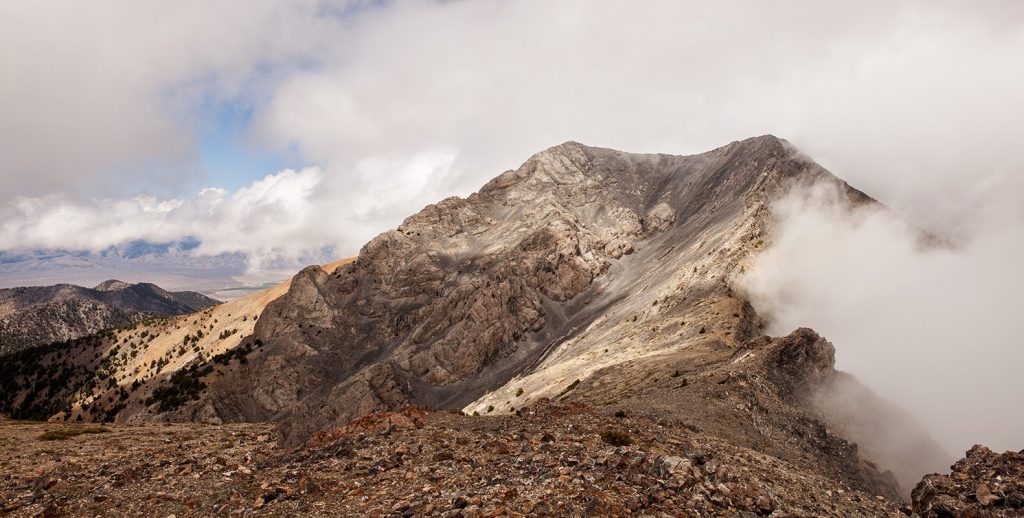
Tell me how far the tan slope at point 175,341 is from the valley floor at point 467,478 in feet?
355

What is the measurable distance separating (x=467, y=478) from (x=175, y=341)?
157m

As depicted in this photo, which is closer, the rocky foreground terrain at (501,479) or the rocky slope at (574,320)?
the rocky foreground terrain at (501,479)

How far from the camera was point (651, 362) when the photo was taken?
4528 centimetres

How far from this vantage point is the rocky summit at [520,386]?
729 inches

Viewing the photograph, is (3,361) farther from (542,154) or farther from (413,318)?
(542,154)

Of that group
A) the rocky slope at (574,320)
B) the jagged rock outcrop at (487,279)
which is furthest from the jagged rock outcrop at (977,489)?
the jagged rock outcrop at (487,279)

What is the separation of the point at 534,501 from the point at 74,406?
14490cm

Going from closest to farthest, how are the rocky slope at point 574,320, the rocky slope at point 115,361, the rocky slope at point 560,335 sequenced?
the rocky slope at point 560,335
the rocky slope at point 574,320
the rocky slope at point 115,361

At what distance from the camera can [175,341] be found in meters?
145

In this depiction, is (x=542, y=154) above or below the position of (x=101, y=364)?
above

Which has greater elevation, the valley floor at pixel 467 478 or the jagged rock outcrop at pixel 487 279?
the jagged rock outcrop at pixel 487 279

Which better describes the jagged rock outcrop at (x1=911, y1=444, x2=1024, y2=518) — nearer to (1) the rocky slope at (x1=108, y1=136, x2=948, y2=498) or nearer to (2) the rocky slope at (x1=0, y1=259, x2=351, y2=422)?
(1) the rocky slope at (x1=108, y1=136, x2=948, y2=498)

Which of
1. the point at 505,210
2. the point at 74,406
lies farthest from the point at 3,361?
the point at 505,210

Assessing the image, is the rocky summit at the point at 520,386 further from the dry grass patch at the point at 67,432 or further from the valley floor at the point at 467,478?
the dry grass patch at the point at 67,432
